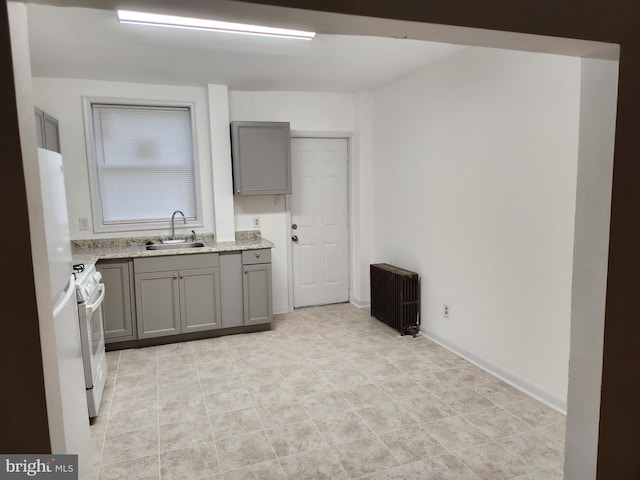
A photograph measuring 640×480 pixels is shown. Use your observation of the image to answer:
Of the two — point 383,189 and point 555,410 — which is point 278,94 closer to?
point 383,189

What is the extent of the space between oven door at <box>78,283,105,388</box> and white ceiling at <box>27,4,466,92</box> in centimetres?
173

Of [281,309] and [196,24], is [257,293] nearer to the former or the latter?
[281,309]

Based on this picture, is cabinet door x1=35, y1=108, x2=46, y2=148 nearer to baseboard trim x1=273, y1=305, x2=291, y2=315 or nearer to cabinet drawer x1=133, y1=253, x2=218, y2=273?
cabinet drawer x1=133, y1=253, x2=218, y2=273

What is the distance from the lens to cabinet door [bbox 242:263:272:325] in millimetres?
4230

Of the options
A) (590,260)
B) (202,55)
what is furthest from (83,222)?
(590,260)

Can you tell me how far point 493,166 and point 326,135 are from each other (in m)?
2.26

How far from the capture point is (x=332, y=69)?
3842mm

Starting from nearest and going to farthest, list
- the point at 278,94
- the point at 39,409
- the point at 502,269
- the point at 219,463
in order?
the point at 39,409, the point at 219,463, the point at 502,269, the point at 278,94

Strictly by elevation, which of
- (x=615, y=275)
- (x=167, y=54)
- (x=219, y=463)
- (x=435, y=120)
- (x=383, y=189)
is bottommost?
(x=219, y=463)

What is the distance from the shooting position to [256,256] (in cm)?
424

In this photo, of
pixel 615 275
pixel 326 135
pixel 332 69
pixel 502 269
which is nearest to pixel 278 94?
pixel 326 135

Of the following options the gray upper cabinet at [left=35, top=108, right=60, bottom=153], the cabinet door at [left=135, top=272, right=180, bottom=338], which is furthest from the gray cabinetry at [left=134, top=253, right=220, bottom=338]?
the gray upper cabinet at [left=35, top=108, right=60, bottom=153]

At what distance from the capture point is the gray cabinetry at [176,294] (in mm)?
3918

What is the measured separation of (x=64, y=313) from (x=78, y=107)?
10.3 feet
